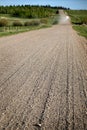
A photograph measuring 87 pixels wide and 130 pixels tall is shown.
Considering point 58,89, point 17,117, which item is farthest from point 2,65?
point 17,117

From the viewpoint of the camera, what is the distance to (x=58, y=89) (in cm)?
796

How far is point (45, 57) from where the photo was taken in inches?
546

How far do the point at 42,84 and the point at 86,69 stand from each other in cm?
360

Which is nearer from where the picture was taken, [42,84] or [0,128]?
[0,128]

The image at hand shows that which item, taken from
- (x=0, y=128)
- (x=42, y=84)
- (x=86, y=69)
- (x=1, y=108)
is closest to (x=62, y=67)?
(x=86, y=69)

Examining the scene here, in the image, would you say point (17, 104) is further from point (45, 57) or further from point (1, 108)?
point (45, 57)

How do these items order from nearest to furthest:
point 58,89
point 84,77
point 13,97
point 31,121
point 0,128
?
point 0,128
point 31,121
point 13,97
point 58,89
point 84,77

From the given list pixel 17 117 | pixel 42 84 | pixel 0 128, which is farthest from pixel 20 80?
pixel 0 128

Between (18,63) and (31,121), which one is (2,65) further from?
(31,121)

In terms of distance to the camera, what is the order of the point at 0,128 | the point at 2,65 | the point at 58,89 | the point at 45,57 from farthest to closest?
the point at 45,57 < the point at 2,65 < the point at 58,89 < the point at 0,128

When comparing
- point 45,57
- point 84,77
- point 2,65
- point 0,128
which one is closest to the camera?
point 0,128

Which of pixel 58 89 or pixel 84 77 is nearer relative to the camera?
pixel 58 89

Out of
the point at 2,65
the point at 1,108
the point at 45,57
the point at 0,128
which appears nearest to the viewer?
the point at 0,128

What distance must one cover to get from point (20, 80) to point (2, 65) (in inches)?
106
